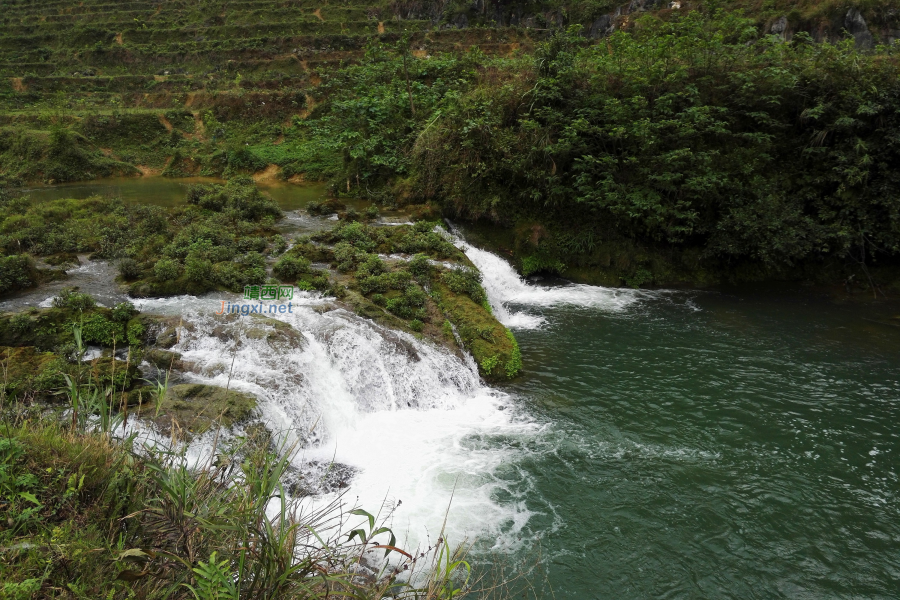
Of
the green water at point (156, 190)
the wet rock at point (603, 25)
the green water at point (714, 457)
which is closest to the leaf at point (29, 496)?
the green water at point (714, 457)

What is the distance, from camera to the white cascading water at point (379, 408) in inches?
315

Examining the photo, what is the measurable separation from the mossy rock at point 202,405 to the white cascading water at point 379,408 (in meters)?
0.39

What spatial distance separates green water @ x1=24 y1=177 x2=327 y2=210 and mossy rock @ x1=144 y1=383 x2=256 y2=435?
15.2 m

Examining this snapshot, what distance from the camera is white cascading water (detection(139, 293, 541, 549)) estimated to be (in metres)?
7.99

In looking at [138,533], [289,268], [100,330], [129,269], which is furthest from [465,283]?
[138,533]

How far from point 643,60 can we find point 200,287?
15854 millimetres

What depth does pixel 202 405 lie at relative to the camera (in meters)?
8.68

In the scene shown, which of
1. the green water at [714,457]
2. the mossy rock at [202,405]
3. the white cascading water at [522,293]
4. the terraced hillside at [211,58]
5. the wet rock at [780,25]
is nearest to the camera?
the green water at [714,457]

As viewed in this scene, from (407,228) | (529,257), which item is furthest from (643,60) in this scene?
(407,228)

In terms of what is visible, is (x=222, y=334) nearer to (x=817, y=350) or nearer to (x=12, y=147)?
(x=817, y=350)

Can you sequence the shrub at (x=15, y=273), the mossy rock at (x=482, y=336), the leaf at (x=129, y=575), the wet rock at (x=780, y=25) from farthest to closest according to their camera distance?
the wet rock at (x=780, y=25), the shrub at (x=15, y=273), the mossy rock at (x=482, y=336), the leaf at (x=129, y=575)

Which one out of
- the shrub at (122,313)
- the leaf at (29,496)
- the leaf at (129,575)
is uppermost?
the leaf at (29,496)

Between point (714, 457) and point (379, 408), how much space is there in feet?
21.1

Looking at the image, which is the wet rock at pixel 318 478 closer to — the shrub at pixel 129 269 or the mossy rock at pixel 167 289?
the mossy rock at pixel 167 289
